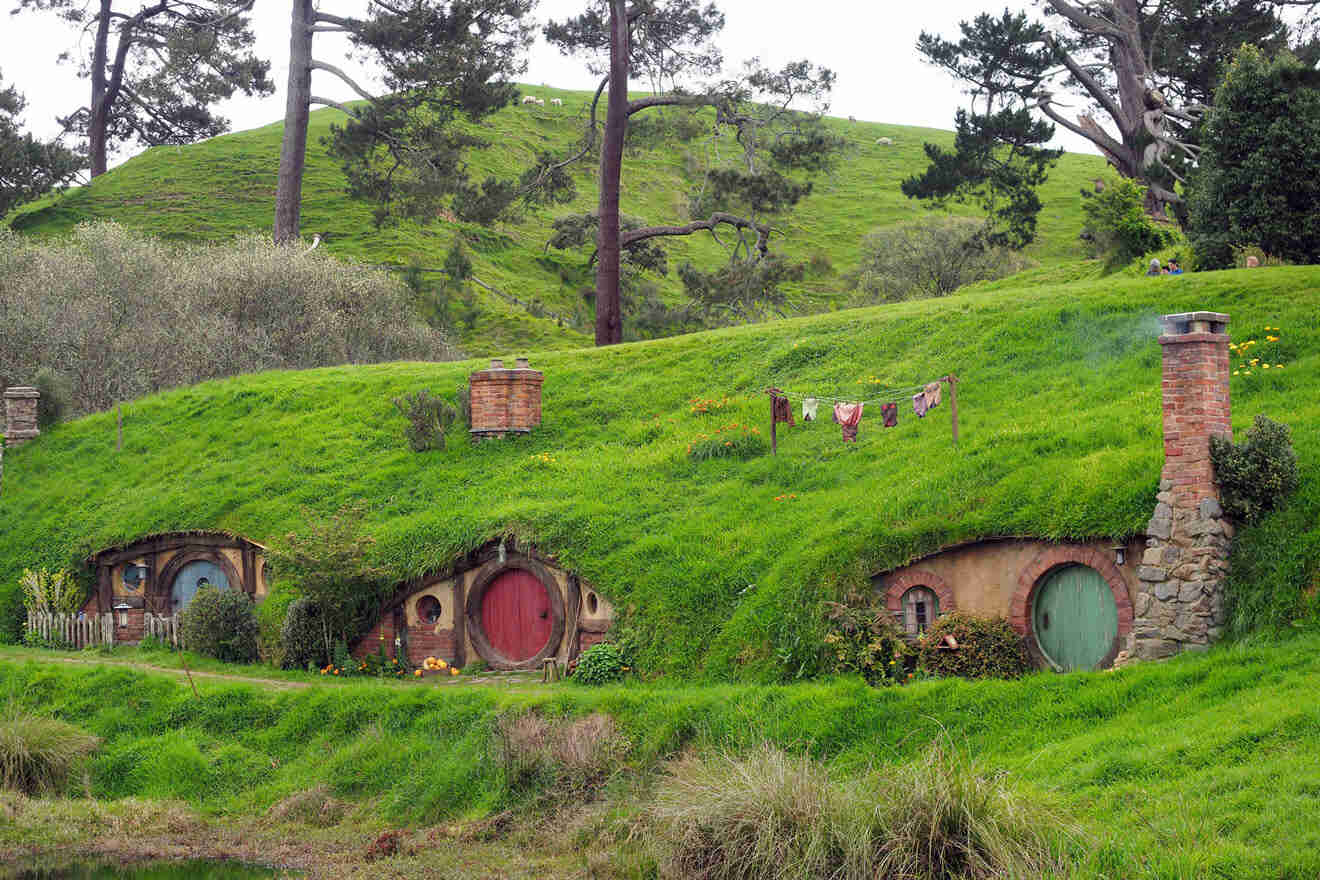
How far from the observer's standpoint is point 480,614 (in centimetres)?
2325

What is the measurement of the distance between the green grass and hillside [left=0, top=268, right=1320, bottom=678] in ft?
7.78

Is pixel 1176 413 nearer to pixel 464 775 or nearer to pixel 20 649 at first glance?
pixel 464 775

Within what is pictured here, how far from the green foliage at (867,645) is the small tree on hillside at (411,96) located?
27.5 metres

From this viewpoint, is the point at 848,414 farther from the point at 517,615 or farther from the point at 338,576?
the point at 338,576

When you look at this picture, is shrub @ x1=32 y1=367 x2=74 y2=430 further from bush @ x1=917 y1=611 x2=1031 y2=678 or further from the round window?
bush @ x1=917 y1=611 x2=1031 y2=678

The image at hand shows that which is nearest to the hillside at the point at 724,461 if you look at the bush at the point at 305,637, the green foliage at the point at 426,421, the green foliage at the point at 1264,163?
the green foliage at the point at 426,421

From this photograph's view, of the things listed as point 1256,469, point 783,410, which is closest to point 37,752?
point 783,410

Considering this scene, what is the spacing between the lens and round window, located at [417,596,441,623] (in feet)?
77.0

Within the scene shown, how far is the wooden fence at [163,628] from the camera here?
25.7m

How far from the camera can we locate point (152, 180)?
212 ft

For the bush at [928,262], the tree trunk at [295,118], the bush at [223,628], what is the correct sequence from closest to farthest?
the bush at [223,628] → the tree trunk at [295,118] → the bush at [928,262]

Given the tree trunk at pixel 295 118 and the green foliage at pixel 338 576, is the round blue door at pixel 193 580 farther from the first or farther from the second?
the tree trunk at pixel 295 118

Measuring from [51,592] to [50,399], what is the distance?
9.32m

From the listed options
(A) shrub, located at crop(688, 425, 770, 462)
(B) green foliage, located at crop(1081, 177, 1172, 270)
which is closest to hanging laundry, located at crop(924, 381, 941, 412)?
(A) shrub, located at crop(688, 425, 770, 462)
